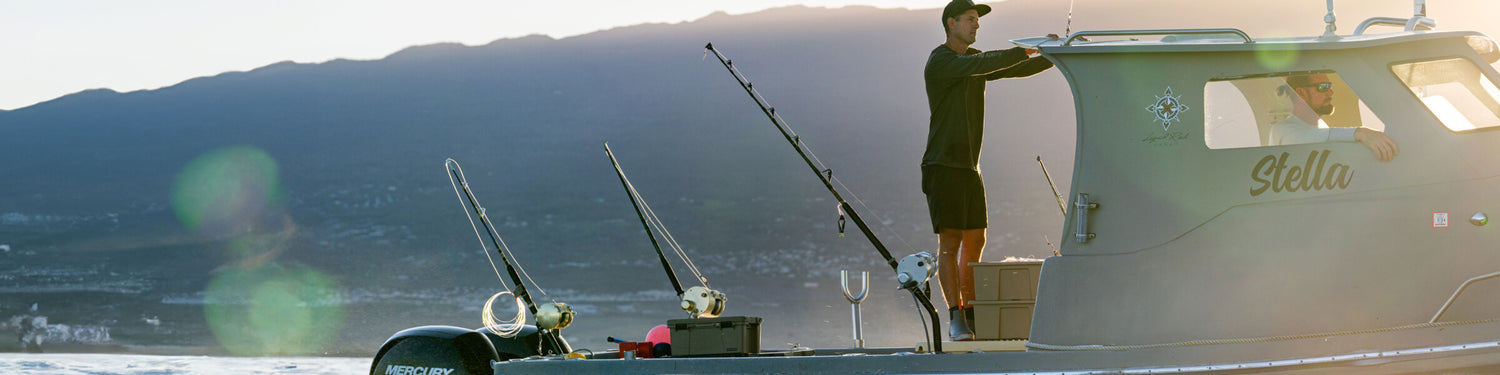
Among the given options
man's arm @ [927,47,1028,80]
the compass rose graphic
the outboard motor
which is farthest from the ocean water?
the compass rose graphic

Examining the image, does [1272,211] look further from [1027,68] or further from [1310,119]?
[1027,68]

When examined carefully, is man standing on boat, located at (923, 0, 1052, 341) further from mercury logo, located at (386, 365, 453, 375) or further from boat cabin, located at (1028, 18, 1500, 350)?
mercury logo, located at (386, 365, 453, 375)

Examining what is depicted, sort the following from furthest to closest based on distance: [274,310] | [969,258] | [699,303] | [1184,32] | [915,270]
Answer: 1. [274,310]
2. [699,303]
3. [969,258]
4. [915,270]
5. [1184,32]

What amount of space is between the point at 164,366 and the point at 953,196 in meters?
19.7

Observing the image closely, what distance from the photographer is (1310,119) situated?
5.75 meters

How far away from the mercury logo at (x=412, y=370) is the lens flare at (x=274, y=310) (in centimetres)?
3507

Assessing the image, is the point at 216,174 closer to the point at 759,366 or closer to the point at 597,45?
the point at 597,45

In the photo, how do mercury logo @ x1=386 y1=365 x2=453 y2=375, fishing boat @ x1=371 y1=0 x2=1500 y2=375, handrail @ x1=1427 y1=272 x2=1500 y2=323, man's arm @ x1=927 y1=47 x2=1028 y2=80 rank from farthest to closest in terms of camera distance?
1. mercury logo @ x1=386 y1=365 x2=453 y2=375
2. man's arm @ x1=927 y1=47 x2=1028 y2=80
3. fishing boat @ x1=371 y1=0 x2=1500 y2=375
4. handrail @ x1=1427 y1=272 x2=1500 y2=323

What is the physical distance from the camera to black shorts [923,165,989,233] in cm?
695

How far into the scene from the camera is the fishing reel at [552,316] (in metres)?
8.02

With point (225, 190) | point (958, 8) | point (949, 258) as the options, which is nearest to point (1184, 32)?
point (958, 8)

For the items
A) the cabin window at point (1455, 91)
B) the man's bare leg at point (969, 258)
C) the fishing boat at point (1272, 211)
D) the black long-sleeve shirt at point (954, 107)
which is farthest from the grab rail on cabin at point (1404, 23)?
the man's bare leg at point (969, 258)

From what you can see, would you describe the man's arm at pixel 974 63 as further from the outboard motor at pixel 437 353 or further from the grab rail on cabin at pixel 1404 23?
the outboard motor at pixel 437 353

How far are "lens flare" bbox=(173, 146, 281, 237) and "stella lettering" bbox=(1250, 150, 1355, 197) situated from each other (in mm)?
89969
